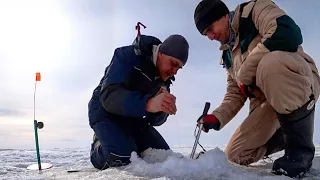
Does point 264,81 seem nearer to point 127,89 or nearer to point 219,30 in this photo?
point 219,30

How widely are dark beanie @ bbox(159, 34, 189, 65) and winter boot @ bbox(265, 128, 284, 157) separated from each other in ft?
3.19

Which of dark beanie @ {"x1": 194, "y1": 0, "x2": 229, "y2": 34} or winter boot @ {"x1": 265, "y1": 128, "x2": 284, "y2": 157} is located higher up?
Answer: dark beanie @ {"x1": 194, "y1": 0, "x2": 229, "y2": 34}

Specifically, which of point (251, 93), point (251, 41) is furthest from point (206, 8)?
point (251, 93)

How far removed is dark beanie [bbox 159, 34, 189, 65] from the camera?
8.51ft

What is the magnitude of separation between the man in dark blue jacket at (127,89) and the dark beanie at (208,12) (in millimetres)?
186

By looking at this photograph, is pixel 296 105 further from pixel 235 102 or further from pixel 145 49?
pixel 145 49

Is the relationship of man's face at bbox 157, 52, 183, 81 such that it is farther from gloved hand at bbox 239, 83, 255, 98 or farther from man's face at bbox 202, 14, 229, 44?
gloved hand at bbox 239, 83, 255, 98

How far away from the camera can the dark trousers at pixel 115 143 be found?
251 cm

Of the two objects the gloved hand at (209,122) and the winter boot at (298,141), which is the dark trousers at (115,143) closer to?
the gloved hand at (209,122)

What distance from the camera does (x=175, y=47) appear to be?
2.60 metres

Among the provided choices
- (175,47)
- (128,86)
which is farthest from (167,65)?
(128,86)

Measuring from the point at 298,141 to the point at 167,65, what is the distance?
1.09m

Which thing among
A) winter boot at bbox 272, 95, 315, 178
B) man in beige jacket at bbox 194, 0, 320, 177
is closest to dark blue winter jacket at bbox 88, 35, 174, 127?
man in beige jacket at bbox 194, 0, 320, 177

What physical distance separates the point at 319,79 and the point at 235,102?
0.69 meters
